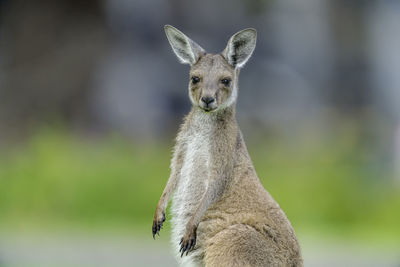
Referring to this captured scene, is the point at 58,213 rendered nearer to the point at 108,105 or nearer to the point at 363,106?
the point at 108,105

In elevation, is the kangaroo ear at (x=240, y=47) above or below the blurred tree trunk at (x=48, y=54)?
below

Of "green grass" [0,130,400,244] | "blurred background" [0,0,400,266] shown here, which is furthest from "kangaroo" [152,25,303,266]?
"blurred background" [0,0,400,266]

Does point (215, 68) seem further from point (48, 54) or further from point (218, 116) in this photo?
point (48, 54)

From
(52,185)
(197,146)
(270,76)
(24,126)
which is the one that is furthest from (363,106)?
(197,146)

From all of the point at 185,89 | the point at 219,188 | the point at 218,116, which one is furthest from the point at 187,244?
the point at 185,89

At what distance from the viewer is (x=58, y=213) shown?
1234cm

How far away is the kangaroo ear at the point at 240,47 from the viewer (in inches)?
278

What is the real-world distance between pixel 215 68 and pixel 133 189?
564 cm

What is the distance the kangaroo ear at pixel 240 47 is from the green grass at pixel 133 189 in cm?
497

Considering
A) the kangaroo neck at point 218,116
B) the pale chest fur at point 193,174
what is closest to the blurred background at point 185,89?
the pale chest fur at point 193,174

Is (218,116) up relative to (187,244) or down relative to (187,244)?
up

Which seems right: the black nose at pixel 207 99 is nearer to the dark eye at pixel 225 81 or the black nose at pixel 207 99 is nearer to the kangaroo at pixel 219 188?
the kangaroo at pixel 219 188

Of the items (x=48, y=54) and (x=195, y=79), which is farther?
(x=48, y=54)

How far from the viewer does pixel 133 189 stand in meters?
12.6
